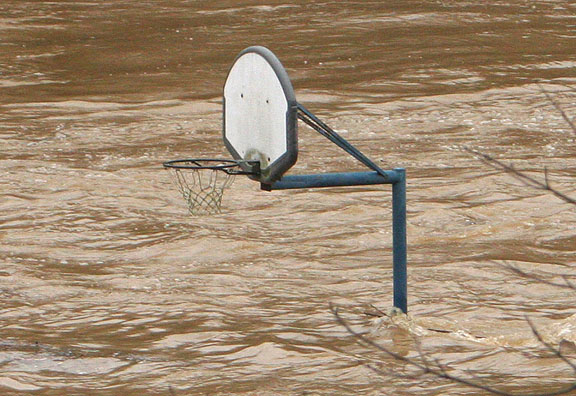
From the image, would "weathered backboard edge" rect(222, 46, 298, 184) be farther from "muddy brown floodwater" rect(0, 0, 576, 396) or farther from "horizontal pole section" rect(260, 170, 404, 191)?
"muddy brown floodwater" rect(0, 0, 576, 396)

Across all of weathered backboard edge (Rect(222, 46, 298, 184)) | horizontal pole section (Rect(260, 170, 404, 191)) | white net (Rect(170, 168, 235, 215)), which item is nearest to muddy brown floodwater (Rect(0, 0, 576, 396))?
white net (Rect(170, 168, 235, 215))

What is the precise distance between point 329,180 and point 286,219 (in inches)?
142

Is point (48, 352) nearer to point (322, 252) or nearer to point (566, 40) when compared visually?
point (322, 252)

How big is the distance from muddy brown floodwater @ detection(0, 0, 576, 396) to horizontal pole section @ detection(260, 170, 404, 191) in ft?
3.01

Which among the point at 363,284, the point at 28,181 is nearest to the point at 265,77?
the point at 363,284

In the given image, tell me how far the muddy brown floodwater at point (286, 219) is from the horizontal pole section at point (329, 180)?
917 millimetres

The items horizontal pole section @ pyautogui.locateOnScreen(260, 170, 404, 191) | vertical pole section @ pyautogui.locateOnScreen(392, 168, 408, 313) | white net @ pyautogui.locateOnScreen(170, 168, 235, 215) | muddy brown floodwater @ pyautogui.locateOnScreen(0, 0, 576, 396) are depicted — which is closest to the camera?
horizontal pole section @ pyautogui.locateOnScreen(260, 170, 404, 191)

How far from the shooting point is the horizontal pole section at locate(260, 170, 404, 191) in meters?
6.20

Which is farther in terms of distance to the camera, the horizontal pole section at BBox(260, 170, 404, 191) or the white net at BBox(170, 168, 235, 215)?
the white net at BBox(170, 168, 235, 215)

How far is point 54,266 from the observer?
8.63m

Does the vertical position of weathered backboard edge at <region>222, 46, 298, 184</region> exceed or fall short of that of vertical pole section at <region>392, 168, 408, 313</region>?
it exceeds it

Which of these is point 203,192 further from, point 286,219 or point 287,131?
point 287,131

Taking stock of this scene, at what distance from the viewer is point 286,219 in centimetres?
993

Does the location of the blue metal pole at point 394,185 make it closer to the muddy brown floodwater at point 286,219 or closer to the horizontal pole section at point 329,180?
the horizontal pole section at point 329,180
